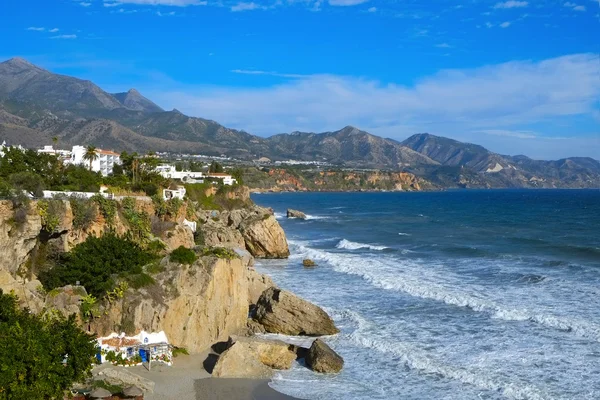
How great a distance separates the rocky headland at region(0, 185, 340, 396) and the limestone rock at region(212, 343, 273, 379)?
0.11ft

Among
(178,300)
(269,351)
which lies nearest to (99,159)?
(178,300)

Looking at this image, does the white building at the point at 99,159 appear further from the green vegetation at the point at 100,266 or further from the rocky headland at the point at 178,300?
the green vegetation at the point at 100,266

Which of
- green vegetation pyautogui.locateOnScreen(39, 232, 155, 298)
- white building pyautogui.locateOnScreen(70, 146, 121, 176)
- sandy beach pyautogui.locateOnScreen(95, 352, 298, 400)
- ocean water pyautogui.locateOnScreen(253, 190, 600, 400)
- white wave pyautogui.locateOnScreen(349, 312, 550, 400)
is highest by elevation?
white building pyautogui.locateOnScreen(70, 146, 121, 176)

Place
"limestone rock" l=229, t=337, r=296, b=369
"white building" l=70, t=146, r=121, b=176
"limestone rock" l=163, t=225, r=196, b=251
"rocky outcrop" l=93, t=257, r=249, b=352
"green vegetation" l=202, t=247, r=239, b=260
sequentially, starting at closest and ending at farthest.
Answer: "limestone rock" l=229, t=337, r=296, b=369
"rocky outcrop" l=93, t=257, r=249, b=352
"green vegetation" l=202, t=247, r=239, b=260
"limestone rock" l=163, t=225, r=196, b=251
"white building" l=70, t=146, r=121, b=176

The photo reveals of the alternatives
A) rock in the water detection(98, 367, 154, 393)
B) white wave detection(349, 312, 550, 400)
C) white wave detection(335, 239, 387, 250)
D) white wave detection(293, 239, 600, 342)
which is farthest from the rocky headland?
white wave detection(335, 239, 387, 250)

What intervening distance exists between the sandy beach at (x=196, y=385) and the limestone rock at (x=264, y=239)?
26.9 meters

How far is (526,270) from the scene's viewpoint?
3812 centimetres

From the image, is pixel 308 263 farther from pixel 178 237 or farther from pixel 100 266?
pixel 100 266

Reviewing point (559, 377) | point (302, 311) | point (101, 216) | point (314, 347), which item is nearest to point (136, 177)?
point (101, 216)

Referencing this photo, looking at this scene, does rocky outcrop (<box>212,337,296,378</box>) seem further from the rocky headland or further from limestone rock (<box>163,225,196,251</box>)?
limestone rock (<box>163,225,196,251</box>)

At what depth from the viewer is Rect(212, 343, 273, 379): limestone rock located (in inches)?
750

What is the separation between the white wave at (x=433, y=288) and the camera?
24.5 meters

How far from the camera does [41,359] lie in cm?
1356

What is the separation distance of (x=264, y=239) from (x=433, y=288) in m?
18.1
